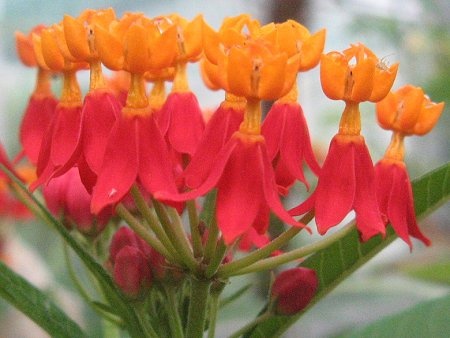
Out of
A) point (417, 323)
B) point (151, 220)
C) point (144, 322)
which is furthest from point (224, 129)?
point (417, 323)

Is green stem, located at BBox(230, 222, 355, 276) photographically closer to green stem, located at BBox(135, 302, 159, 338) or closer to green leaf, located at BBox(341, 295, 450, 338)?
green stem, located at BBox(135, 302, 159, 338)

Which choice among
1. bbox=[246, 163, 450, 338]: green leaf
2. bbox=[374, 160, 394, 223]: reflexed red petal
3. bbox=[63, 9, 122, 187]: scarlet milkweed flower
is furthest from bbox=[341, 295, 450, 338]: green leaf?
bbox=[63, 9, 122, 187]: scarlet milkweed flower

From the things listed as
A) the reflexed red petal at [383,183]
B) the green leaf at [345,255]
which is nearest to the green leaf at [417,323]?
the green leaf at [345,255]

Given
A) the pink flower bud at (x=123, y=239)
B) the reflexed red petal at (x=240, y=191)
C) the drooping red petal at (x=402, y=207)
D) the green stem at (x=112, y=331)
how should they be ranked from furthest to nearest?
the green stem at (x=112, y=331) < the pink flower bud at (x=123, y=239) < the drooping red petal at (x=402, y=207) < the reflexed red petal at (x=240, y=191)

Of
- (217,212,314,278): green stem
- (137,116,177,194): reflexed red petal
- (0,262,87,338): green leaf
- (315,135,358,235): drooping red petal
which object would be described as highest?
(137,116,177,194): reflexed red petal

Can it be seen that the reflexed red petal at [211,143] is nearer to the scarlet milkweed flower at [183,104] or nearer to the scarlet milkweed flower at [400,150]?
the scarlet milkweed flower at [183,104]

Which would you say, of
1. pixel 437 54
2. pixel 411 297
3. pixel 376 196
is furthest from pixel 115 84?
pixel 437 54
